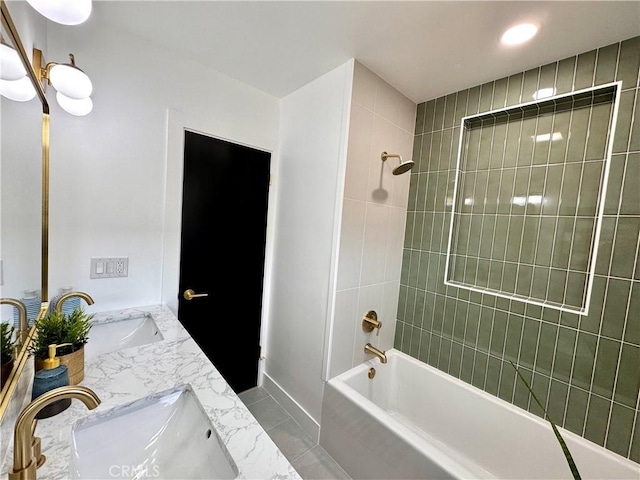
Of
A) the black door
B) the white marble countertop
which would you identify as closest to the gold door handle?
the black door

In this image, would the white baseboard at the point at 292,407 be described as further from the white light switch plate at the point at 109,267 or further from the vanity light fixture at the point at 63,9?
the vanity light fixture at the point at 63,9

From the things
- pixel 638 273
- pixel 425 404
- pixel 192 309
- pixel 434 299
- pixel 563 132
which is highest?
pixel 563 132

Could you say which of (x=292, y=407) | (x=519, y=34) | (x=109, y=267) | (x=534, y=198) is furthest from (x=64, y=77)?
(x=534, y=198)

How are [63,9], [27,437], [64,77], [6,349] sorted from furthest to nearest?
[64,77] < [63,9] < [6,349] < [27,437]

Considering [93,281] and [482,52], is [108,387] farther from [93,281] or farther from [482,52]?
[482,52]

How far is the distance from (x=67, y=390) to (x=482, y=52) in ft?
6.98

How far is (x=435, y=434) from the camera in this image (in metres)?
1.81

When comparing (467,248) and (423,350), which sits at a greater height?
(467,248)

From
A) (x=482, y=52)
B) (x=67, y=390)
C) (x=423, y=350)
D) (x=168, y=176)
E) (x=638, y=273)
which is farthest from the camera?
(x=423, y=350)

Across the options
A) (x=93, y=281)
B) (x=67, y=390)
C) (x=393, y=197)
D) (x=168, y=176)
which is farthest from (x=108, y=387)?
(x=393, y=197)

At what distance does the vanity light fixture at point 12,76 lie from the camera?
674 mm

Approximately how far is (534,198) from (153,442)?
218cm

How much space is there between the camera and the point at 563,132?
1.50m

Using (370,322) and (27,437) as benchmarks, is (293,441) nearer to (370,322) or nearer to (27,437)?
(370,322)
